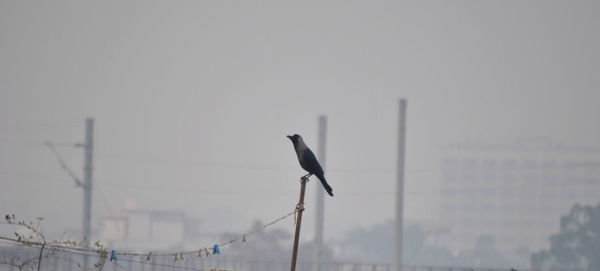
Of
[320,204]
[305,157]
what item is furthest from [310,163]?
[320,204]

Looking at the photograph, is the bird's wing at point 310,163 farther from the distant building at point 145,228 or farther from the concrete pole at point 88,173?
the distant building at point 145,228

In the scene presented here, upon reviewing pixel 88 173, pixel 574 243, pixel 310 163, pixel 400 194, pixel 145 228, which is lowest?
pixel 310 163

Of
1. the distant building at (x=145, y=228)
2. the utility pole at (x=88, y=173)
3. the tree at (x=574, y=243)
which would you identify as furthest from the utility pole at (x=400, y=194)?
the distant building at (x=145, y=228)

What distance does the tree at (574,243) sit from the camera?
81.3 m

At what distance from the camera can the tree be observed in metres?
81.3

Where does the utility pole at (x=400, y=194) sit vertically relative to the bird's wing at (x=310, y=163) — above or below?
above

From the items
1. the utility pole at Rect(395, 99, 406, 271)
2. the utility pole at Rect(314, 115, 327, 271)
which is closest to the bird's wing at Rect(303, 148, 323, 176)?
the utility pole at Rect(395, 99, 406, 271)

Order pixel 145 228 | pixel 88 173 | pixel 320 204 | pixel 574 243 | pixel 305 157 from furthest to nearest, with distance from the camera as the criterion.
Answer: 1. pixel 145 228
2. pixel 574 243
3. pixel 320 204
4. pixel 88 173
5. pixel 305 157

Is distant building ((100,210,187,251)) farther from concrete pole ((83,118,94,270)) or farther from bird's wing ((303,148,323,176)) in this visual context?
bird's wing ((303,148,323,176))

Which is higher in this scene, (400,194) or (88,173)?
(88,173)

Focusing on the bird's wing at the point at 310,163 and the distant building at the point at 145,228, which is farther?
the distant building at the point at 145,228

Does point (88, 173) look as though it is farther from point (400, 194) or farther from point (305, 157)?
point (305, 157)

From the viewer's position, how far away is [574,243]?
8606 centimetres

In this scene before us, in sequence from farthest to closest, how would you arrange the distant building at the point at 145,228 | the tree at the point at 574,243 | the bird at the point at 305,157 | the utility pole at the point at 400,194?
the distant building at the point at 145,228 < the tree at the point at 574,243 < the utility pole at the point at 400,194 < the bird at the point at 305,157
